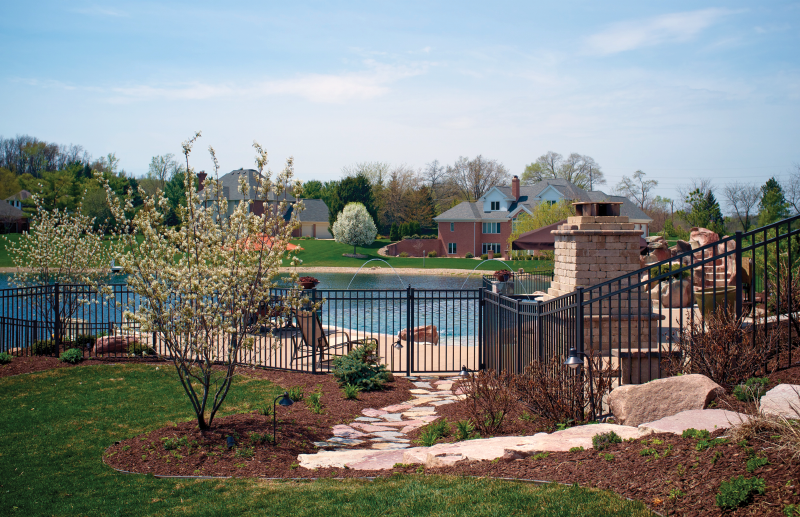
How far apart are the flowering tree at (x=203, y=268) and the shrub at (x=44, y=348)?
6.61 metres

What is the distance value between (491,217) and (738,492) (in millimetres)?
55875

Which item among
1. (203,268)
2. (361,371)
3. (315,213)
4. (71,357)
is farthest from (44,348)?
(315,213)

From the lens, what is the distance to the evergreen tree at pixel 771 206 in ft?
73.5

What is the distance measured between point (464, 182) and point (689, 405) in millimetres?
74564

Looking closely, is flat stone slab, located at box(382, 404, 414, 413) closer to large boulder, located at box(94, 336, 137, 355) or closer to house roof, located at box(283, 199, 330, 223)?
large boulder, located at box(94, 336, 137, 355)

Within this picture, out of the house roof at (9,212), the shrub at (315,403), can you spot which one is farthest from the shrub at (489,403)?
the house roof at (9,212)

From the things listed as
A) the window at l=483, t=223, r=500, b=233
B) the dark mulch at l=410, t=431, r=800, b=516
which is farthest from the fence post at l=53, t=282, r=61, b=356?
the window at l=483, t=223, r=500, b=233

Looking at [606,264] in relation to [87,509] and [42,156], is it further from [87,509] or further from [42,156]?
[42,156]

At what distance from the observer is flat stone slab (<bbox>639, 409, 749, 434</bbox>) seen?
467 centimetres

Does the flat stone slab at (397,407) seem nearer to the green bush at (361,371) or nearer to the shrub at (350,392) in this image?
the shrub at (350,392)

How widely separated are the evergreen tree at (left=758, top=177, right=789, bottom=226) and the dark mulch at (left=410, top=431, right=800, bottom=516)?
21181 millimetres

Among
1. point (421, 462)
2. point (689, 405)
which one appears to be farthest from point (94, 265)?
point (689, 405)

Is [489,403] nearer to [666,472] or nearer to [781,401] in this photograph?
[666,472]

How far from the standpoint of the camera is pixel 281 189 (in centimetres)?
652
